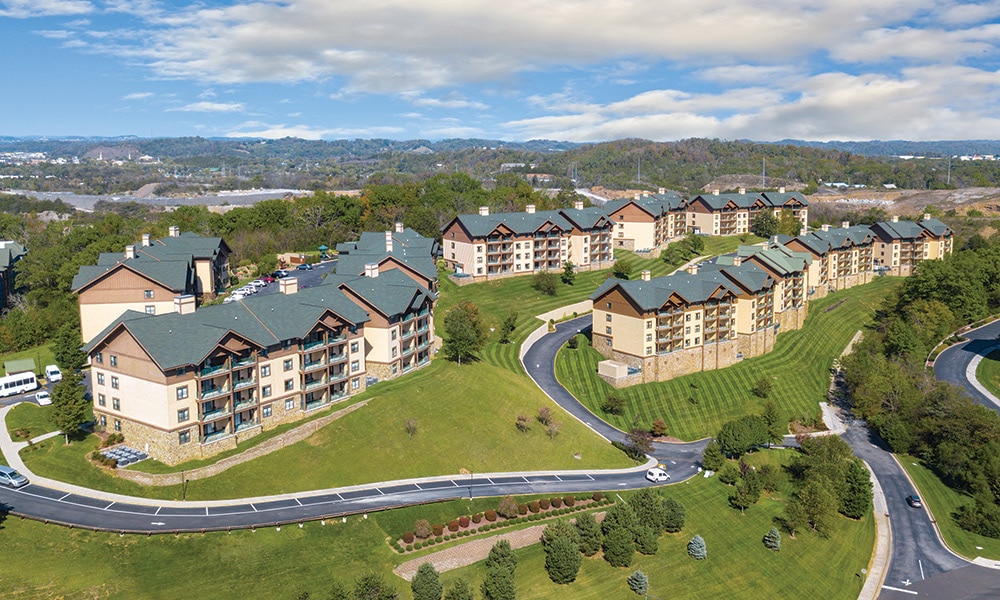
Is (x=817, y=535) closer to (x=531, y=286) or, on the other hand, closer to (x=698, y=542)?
(x=698, y=542)

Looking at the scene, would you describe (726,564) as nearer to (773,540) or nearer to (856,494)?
(773,540)

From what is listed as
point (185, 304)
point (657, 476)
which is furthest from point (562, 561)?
point (185, 304)

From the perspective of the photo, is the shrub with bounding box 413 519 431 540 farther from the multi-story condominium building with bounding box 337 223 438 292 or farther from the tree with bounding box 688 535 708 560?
the multi-story condominium building with bounding box 337 223 438 292

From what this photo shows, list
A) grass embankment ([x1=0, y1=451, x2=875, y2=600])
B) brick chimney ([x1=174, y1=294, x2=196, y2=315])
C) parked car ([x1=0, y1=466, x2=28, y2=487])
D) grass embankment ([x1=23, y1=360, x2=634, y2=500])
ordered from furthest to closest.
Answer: brick chimney ([x1=174, y1=294, x2=196, y2=315]) < grass embankment ([x1=23, y1=360, x2=634, y2=500]) < parked car ([x1=0, y1=466, x2=28, y2=487]) < grass embankment ([x1=0, y1=451, x2=875, y2=600])

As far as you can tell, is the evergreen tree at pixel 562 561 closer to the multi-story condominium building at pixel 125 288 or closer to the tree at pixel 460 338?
the tree at pixel 460 338

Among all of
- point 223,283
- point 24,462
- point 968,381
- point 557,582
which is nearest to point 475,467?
point 557,582

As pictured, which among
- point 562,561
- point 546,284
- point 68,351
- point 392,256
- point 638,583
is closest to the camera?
point 562,561

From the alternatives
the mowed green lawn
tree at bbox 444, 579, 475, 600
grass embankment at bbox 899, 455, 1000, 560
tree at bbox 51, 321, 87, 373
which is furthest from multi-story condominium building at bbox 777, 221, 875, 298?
tree at bbox 51, 321, 87, 373
